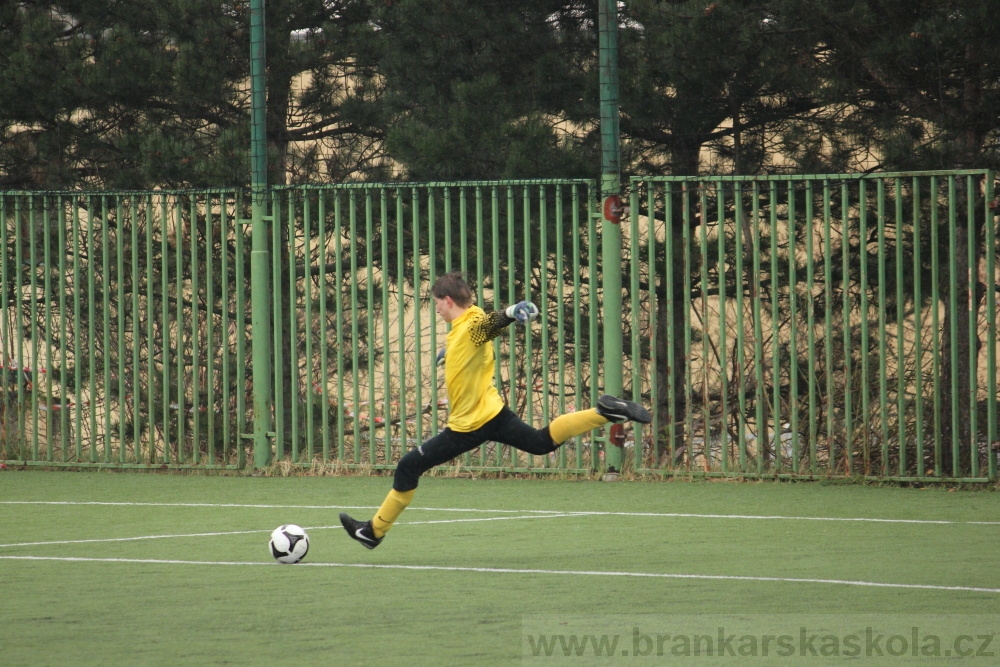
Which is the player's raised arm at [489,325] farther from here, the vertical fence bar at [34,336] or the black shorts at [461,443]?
the vertical fence bar at [34,336]

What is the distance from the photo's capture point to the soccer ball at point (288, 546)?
8.06 metres

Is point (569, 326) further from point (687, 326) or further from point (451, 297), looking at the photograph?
point (451, 297)

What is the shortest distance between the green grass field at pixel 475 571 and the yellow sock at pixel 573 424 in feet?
2.23

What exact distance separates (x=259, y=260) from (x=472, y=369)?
517cm

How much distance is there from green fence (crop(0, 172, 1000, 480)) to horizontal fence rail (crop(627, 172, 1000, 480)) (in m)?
0.03

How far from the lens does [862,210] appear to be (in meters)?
11.7

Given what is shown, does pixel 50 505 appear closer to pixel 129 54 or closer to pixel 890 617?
pixel 129 54

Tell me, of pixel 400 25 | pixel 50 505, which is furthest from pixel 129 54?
pixel 50 505

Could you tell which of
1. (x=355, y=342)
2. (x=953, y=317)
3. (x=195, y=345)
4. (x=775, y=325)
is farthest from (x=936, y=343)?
(x=195, y=345)

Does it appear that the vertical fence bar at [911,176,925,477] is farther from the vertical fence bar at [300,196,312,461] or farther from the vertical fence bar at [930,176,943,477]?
the vertical fence bar at [300,196,312,461]

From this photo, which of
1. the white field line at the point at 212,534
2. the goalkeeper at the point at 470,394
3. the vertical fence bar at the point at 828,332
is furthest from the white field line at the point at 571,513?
the vertical fence bar at the point at 828,332

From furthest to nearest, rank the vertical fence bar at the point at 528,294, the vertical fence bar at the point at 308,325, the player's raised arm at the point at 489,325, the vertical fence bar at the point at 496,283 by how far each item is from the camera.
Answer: the vertical fence bar at the point at 308,325 → the vertical fence bar at the point at 528,294 → the vertical fence bar at the point at 496,283 → the player's raised arm at the point at 489,325

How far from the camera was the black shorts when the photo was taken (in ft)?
27.2

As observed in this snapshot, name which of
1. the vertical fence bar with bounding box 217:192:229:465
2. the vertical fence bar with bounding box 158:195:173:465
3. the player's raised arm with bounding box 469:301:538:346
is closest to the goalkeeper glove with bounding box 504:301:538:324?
the player's raised arm with bounding box 469:301:538:346
